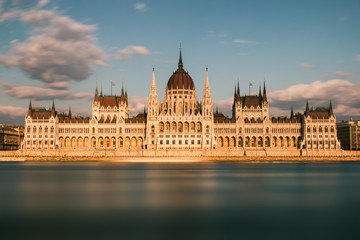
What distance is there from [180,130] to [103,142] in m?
25.7

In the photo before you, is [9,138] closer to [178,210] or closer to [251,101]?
[251,101]

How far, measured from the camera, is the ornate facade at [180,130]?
13725 cm

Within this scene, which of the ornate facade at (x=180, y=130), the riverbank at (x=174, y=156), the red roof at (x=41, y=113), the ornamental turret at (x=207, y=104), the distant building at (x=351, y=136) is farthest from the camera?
the distant building at (x=351, y=136)

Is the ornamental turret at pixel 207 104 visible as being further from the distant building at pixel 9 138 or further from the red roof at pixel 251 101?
the distant building at pixel 9 138

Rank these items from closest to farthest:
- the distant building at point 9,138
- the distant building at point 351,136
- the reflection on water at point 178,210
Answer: the reflection on water at point 178,210
the distant building at point 351,136
the distant building at point 9,138

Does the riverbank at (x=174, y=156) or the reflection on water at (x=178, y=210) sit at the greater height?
the riverbank at (x=174, y=156)

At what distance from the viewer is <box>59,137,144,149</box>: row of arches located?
142m

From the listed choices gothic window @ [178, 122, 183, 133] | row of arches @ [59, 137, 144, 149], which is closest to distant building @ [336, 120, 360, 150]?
gothic window @ [178, 122, 183, 133]

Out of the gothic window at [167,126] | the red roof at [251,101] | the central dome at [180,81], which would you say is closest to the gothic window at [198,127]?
the gothic window at [167,126]

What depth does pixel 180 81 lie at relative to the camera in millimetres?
151500

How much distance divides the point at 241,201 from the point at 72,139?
111187mm

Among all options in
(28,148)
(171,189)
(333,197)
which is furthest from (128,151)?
(333,197)

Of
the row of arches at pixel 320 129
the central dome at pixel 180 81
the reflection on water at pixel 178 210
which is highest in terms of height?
the central dome at pixel 180 81

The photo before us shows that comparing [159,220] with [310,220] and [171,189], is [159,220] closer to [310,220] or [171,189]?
[310,220]
